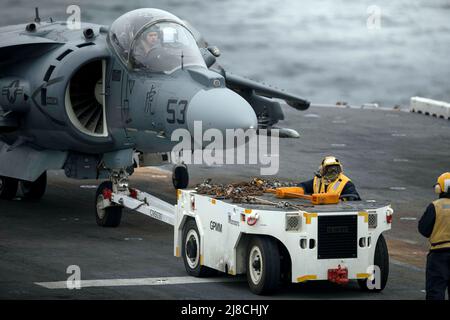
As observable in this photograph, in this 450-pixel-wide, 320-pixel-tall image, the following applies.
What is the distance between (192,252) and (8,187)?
8212mm

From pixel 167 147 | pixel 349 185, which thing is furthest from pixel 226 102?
pixel 349 185

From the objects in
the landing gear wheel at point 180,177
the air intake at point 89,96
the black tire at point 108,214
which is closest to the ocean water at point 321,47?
the landing gear wheel at point 180,177

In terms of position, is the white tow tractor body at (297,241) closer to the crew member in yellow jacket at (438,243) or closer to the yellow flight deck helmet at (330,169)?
the yellow flight deck helmet at (330,169)

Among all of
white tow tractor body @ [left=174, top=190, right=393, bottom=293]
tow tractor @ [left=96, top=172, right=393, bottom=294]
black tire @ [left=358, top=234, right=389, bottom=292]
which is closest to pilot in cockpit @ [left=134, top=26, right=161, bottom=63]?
tow tractor @ [left=96, top=172, right=393, bottom=294]

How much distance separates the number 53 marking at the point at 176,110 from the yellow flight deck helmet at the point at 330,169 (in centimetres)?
371

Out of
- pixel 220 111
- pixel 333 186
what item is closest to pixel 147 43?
pixel 220 111

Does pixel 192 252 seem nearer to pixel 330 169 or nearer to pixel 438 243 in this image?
pixel 330 169

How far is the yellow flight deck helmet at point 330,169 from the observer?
17.5 metres

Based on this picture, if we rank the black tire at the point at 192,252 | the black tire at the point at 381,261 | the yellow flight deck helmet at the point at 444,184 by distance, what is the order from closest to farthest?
the yellow flight deck helmet at the point at 444,184 < the black tire at the point at 381,261 < the black tire at the point at 192,252

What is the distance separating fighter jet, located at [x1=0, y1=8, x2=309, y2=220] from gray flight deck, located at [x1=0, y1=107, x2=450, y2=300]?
1169mm

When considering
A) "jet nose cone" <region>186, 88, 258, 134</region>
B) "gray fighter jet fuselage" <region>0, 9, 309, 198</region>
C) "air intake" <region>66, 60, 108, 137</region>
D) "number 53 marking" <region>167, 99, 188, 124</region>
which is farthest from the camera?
"air intake" <region>66, 60, 108, 137</region>

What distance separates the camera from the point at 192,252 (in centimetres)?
1791

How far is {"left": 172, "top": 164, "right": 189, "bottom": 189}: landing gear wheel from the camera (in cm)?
2666

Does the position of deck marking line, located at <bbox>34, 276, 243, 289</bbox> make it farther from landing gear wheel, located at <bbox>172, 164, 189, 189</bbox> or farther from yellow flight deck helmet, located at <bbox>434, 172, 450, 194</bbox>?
landing gear wheel, located at <bbox>172, 164, 189, 189</bbox>
